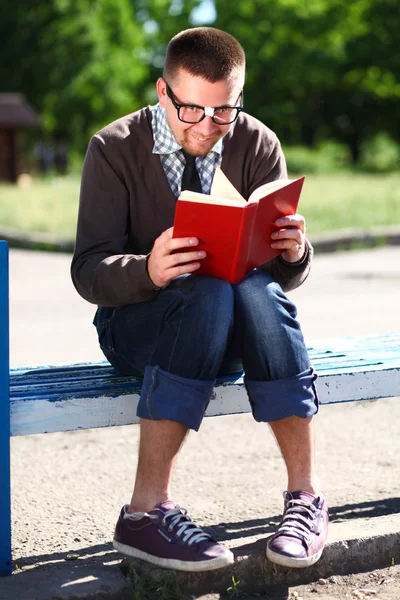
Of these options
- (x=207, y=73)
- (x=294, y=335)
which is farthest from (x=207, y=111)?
(x=294, y=335)

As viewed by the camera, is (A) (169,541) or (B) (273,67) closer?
Answer: (A) (169,541)

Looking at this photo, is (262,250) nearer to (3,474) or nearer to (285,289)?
(285,289)

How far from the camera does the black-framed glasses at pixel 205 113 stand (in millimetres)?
2764

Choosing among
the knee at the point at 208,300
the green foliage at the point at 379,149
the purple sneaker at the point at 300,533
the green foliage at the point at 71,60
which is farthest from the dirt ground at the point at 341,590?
the green foliage at the point at 379,149

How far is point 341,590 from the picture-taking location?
105 inches

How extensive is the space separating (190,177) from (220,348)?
60cm

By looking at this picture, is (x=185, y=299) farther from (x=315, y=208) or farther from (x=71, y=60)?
(x=71, y=60)

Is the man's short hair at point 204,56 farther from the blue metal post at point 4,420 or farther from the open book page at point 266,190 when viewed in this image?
the blue metal post at point 4,420

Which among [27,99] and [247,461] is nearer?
[247,461]

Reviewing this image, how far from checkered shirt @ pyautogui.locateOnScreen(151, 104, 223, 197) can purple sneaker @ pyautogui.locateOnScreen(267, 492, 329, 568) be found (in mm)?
931

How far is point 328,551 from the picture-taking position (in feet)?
9.04

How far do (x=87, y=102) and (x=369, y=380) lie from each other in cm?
4634

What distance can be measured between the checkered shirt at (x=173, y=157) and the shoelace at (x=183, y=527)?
908 mm

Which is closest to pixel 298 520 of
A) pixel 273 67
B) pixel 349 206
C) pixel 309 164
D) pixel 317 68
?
pixel 349 206
